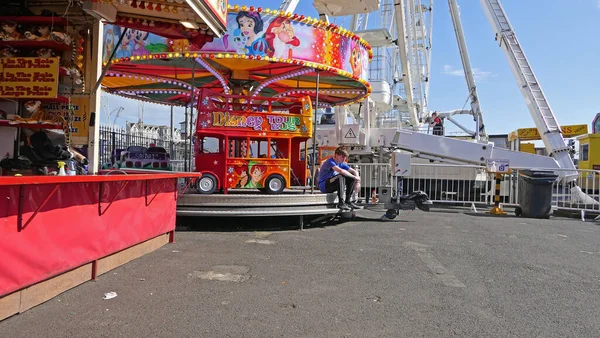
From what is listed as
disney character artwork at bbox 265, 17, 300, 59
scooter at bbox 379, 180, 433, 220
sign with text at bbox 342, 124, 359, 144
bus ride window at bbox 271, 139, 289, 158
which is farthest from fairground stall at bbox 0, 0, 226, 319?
sign with text at bbox 342, 124, 359, 144

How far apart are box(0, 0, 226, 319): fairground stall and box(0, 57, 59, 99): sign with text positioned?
0.01 m

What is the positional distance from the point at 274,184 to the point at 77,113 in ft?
13.2

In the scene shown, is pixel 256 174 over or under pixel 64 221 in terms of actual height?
over

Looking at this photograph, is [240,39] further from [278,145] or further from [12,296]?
[12,296]

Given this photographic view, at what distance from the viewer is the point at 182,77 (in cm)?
1271

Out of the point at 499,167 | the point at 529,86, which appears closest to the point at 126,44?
the point at 499,167

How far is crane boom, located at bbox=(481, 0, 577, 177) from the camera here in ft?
53.8

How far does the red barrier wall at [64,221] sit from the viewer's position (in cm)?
319

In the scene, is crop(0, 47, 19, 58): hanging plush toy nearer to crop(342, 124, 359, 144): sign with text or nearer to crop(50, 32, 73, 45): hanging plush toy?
crop(50, 32, 73, 45): hanging plush toy

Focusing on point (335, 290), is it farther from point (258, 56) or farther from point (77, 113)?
point (258, 56)

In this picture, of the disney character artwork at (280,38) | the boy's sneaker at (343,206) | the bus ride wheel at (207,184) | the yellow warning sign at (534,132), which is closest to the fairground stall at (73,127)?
the bus ride wheel at (207,184)

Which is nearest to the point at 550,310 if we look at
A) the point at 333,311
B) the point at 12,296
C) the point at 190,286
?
the point at 333,311

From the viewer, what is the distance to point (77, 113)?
5.52m

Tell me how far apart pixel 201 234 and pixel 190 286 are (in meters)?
3.11
